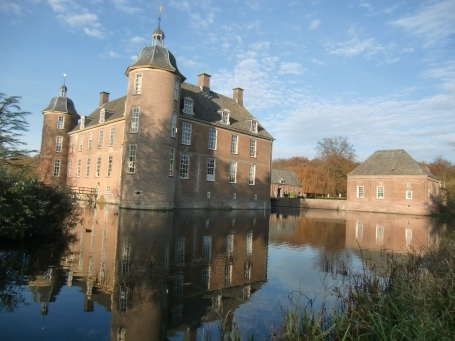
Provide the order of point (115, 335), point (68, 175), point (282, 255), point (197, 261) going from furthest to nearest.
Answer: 1. point (68, 175)
2. point (282, 255)
3. point (197, 261)
4. point (115, 335)

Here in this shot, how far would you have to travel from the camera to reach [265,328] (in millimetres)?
5543

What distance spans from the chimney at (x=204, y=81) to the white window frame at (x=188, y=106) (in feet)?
17.2

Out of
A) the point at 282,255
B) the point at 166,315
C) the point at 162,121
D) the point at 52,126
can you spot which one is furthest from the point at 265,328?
the point at 52,126

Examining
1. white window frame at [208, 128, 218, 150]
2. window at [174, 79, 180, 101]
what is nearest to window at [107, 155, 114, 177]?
white window frame at [208, 128, 218, 150]

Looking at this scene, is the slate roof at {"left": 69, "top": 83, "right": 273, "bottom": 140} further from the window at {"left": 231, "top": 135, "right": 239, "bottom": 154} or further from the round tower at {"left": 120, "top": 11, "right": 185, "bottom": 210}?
the round tower at {"left": 120, "top": 11, "right": 185, "bottom": 210}

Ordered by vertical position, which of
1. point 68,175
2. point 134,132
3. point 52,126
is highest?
point 52,126

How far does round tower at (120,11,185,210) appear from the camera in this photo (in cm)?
2473

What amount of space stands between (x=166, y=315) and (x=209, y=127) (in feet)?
87.5

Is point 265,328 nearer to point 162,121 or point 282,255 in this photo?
point 282,255

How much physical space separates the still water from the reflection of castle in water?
2 cm

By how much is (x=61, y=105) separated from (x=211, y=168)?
76.0 ft

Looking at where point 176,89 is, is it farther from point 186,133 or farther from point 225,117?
point 225,117

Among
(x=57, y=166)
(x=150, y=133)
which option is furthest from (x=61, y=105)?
(x=150, y=133)

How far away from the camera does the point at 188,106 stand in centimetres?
3008
